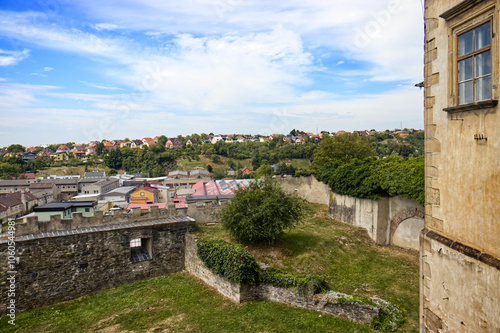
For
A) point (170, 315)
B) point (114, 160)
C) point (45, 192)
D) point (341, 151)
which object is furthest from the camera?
point (114, 160)

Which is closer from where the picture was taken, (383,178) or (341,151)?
(383,178)

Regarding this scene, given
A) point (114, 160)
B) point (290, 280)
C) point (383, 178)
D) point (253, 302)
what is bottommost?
point (253, 302)

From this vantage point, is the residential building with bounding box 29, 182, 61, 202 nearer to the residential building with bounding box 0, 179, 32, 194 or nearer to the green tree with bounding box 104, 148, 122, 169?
the residential building with bounding box 0, 179, 32, 194

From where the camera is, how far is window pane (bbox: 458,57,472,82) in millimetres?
4371

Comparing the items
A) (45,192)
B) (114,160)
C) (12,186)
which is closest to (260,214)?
(45,192)

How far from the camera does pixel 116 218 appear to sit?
15.2 metres

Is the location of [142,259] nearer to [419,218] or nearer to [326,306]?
[326,306]

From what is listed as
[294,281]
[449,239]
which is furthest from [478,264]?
[294,281]

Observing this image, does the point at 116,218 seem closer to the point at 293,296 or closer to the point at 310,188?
the point at 293,296

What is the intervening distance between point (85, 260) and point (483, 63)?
15.0 m

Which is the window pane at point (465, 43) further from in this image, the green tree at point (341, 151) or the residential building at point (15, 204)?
the residential building at point (15, 204)

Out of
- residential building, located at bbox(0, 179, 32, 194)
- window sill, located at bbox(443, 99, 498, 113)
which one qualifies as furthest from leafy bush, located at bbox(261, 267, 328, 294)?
residential building, located at bbox(0, 179, 32, 194)

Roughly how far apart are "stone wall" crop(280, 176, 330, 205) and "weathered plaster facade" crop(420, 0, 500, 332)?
63.9 ft

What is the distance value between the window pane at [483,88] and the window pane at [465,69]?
0.20m
